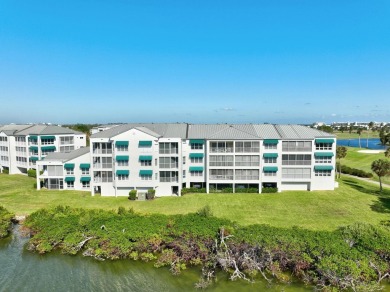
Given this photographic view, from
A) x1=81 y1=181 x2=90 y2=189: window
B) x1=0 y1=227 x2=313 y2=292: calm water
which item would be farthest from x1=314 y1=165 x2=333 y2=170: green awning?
x1=81 y1=181 x2=90 y2=189: window

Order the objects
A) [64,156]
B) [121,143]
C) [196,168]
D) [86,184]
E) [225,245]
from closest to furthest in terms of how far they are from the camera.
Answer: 1. [225,245]
2. [121,143]
3. [196,168]
4. [86,184]
5. [64,156]

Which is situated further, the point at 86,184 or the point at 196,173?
the point at 86,184

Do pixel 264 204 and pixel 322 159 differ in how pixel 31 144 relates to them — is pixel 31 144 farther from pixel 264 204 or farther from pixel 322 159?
pixel 322 159

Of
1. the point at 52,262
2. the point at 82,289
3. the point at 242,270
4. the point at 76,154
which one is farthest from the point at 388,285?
the point at 76,154

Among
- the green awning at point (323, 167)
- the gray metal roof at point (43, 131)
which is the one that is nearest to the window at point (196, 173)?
the green awning at point (323, 167)

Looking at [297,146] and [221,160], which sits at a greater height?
[297,146]

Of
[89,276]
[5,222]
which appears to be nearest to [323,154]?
[89,276]

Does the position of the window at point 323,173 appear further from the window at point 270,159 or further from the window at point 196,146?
the window at point 196,146
